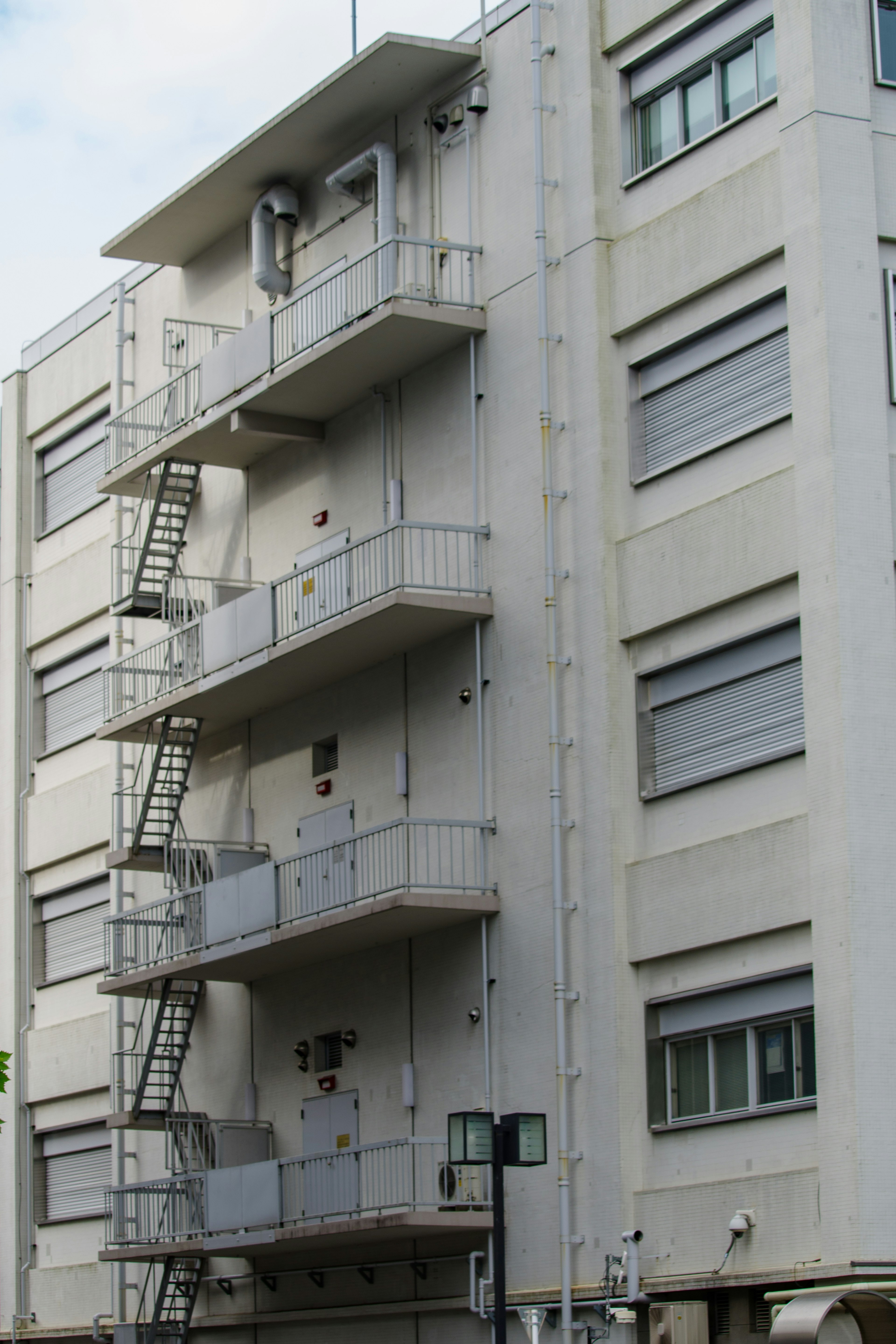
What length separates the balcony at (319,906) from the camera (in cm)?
2600

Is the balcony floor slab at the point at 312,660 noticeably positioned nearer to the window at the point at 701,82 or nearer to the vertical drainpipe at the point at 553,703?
the vertical drainpipe at the point at 553,703

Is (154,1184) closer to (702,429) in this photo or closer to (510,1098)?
(510,1098)

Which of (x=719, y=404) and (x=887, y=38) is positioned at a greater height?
(x=887, y=38)

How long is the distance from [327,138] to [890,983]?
52.8 feet

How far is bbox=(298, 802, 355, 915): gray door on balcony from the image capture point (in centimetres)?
2695

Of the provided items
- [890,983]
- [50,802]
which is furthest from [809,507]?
[50,802]

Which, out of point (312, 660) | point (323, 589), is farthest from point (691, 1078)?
point (323, 589)

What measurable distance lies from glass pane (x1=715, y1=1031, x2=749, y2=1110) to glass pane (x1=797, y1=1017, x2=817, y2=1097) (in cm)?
87

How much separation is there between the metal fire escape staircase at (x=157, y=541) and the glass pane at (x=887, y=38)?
13516 millimetres

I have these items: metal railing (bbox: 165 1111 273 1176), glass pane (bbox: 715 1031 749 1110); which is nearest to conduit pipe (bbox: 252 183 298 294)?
metal railing (bbox: 165 1111 273 1176)

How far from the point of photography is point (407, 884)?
2575cm

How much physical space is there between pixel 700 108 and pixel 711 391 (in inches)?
143

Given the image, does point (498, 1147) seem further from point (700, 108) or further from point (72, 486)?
point (72, 486)

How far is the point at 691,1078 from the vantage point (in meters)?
23.2
